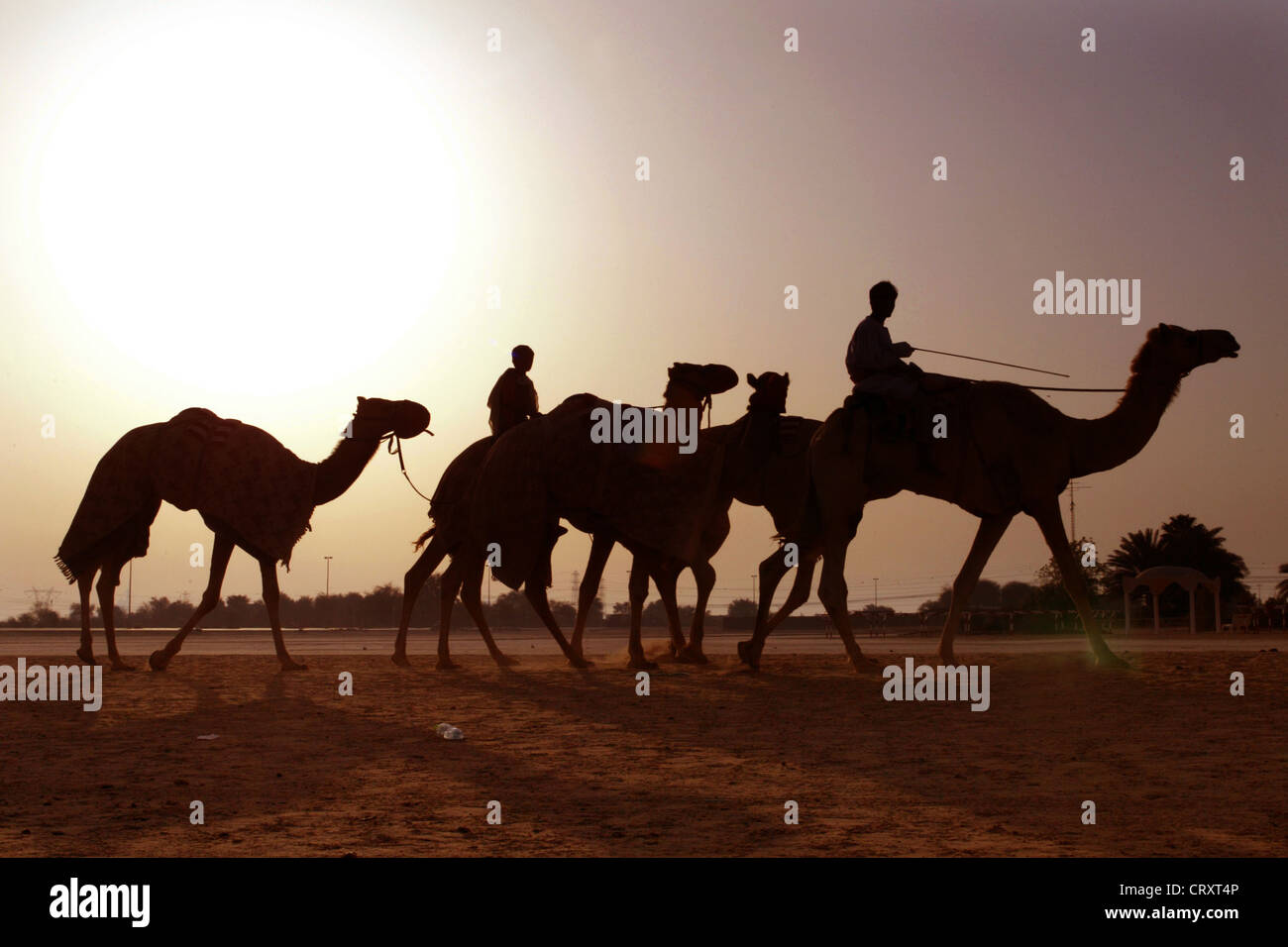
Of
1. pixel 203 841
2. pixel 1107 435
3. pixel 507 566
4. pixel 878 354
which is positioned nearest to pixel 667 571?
pixel 507 566

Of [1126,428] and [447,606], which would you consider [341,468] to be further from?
[1126,428]

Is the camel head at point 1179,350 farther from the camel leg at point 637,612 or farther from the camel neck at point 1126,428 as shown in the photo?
the camel leg at point 637,612

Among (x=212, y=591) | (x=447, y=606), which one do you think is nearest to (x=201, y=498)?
(x=212, y=591)

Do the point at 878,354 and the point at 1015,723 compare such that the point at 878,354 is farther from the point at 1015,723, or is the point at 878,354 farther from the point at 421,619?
the point at 421,619

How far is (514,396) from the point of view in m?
17.0

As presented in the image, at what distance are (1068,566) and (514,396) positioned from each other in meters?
6.67

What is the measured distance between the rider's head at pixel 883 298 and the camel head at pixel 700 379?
2370 mm

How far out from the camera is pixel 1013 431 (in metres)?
13.9

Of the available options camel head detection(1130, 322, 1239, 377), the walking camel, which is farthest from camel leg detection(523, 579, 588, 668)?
camel head detection(1130, 322, 1239, 377)

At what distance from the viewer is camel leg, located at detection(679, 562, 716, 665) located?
1553 cm

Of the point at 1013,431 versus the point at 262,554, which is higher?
the point at 1013,431

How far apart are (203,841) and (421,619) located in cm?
9327

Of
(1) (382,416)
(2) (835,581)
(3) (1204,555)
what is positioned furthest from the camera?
(3) (1204,555)

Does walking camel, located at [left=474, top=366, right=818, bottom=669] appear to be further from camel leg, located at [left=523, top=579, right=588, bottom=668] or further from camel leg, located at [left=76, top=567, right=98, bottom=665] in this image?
camel leg, located at [left=76, top=567, right=98, bottom=665]
